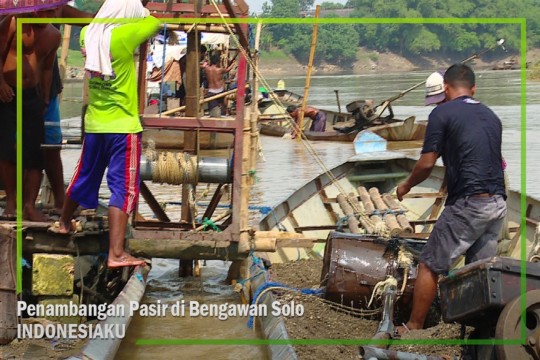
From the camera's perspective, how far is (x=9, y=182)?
5910mm

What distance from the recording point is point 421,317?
514 centimetres

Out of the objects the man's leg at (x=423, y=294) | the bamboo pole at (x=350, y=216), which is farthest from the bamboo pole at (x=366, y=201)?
the man's leg at (x=423, y=294)

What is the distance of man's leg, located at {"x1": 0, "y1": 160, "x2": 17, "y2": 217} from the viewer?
19.3 feet

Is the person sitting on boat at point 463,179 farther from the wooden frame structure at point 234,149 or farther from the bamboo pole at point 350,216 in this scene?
the bamboo pole at point 350,216

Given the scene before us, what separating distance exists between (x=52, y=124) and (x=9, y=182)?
0.58 metres

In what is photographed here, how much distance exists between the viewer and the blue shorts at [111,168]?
538 centimetres

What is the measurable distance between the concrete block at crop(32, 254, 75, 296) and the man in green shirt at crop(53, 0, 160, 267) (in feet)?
1.11

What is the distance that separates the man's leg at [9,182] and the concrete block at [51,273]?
52cm

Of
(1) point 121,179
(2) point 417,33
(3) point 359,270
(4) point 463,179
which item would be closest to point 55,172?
(1) point 121,179

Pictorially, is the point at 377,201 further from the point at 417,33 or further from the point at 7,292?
the point at 417,33

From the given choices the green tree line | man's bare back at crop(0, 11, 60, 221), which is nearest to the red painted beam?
man's bare back at crop(0, 11, 60, 221)

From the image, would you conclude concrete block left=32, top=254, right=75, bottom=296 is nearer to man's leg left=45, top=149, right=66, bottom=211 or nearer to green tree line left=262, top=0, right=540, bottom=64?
man's leg left=45, top=149, right=66, bottom=211

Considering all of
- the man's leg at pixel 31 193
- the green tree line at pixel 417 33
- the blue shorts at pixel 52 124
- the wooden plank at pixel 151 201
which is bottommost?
the wooden plank at pixel 151 201

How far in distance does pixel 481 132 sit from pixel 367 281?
1.36m
